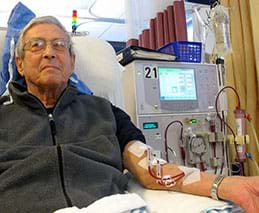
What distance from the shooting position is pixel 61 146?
116 cm

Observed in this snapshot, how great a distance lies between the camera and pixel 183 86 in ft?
7.04

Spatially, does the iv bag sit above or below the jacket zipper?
above

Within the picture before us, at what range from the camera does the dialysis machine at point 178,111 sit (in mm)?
2025

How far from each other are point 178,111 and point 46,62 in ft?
3.20

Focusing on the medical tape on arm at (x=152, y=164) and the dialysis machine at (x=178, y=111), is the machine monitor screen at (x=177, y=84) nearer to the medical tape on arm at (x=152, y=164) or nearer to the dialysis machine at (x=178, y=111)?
the dialysis machine at (x=178, y=111)

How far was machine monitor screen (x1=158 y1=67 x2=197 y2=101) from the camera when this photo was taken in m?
2.10

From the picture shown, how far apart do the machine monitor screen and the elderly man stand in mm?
699

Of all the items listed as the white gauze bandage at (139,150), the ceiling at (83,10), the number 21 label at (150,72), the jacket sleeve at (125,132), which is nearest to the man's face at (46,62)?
the jacket sleeve at (125,132)

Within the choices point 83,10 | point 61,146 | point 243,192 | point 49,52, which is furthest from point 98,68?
point 83,10

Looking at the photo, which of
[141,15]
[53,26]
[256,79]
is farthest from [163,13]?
A: [53,26]

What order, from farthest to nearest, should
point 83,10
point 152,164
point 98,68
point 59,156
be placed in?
point 83,10 < point 98,68 < point 152,164 < point 59,156

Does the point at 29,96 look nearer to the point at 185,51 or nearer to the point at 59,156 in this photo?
the point at 59,156

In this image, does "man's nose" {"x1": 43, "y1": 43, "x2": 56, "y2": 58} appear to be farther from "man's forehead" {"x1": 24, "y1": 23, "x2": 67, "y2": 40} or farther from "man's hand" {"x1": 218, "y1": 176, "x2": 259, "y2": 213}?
"man's hand" {"x1": 218, "y1": 176, "x2": 259, "y2": 213}

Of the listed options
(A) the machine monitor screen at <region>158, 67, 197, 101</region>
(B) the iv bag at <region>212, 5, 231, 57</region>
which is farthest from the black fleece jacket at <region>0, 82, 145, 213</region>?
(B) the iv bag at <region>212, 5, 231, 57</region>
